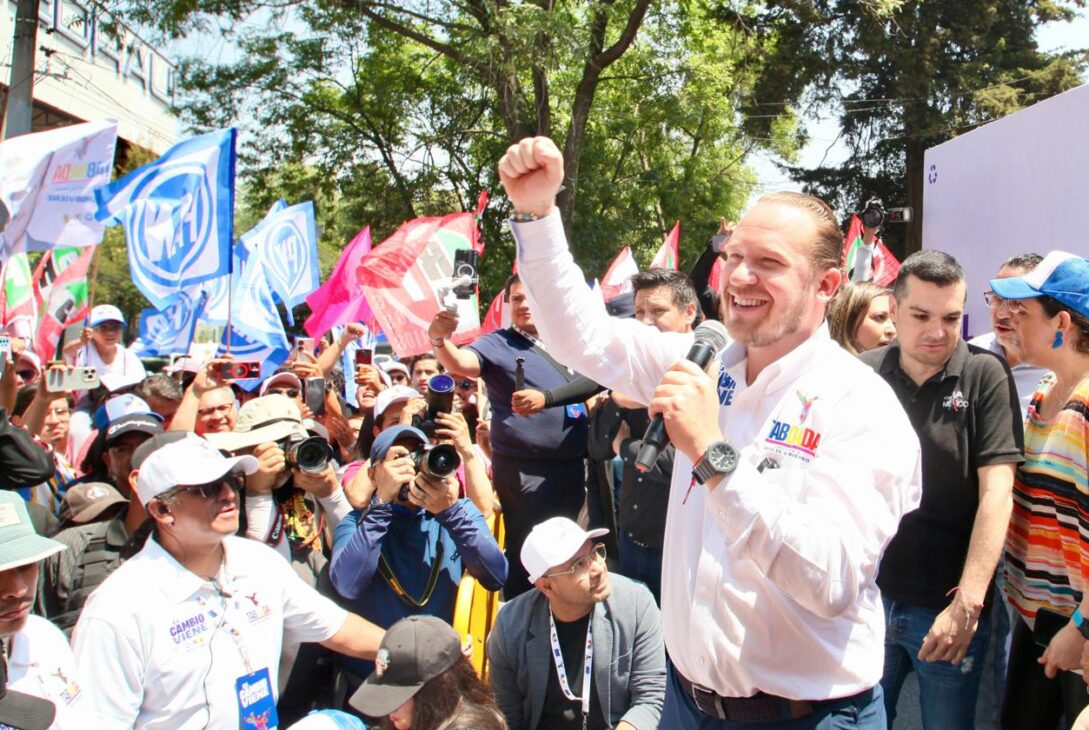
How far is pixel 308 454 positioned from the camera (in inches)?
165

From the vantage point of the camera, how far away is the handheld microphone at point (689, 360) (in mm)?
1855

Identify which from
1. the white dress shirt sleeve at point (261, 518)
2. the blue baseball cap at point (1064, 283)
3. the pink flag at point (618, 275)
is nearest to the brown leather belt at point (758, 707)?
the blue baseball cap at point (1064, 283)

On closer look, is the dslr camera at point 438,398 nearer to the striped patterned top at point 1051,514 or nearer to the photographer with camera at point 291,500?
the photographer with camera at point 291,500

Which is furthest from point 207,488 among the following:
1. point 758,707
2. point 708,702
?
point 758,707

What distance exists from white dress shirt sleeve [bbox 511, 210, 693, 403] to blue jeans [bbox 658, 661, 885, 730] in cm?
66

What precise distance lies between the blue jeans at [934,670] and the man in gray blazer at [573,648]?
876 millimetres

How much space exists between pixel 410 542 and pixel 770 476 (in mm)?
2685

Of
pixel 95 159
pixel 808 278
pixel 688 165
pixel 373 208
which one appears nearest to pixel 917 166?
pixel 688 165

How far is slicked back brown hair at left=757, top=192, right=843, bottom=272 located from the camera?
200cm

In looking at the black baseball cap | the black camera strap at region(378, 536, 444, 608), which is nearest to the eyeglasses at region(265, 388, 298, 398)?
the black camera strap at region(378, 536, 444, 608)

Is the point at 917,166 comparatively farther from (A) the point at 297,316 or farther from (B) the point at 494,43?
(A) the point at 297,316

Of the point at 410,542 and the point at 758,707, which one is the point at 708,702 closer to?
the point at 758,707

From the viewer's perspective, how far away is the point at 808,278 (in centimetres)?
199

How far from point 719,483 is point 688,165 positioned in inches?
764
